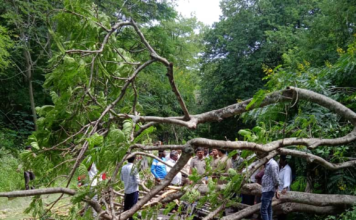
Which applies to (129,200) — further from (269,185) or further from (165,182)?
(165,182)

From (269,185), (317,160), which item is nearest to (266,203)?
(269,185)

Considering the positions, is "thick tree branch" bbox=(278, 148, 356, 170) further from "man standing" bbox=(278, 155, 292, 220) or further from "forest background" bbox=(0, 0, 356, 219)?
"man standing" bbox=(278, 155, 292, 220)

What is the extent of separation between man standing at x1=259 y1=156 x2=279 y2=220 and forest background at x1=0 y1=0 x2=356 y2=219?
66 centimetres

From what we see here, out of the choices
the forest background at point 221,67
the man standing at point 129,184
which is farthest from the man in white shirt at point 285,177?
the man standing at point 129,184

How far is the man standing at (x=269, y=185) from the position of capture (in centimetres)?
570

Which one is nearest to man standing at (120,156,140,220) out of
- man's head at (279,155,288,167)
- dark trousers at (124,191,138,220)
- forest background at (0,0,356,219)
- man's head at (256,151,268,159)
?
dark trousers at (124,191,138,220)

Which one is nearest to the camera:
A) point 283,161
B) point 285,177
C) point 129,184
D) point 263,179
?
point 263,179

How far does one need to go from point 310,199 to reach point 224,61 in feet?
60.5

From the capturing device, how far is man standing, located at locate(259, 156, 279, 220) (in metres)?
5.70

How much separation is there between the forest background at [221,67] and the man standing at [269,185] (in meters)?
0.66

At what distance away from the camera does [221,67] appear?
23703mm

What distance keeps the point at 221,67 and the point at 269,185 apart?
18.5 meters

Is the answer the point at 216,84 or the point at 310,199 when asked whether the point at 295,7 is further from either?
the point at 310,199

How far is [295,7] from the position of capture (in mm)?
23266
